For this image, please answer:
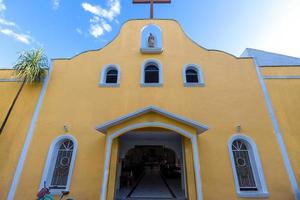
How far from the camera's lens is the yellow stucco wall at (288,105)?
271 inches

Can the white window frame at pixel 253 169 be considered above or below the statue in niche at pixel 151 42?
below

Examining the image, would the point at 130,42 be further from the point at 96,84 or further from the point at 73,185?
the point at 73,185

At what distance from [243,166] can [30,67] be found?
446 inches

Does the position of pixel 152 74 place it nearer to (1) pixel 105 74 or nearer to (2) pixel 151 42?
(2) pixel 151 42

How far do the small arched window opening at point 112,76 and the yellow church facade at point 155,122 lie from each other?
2.3 inches

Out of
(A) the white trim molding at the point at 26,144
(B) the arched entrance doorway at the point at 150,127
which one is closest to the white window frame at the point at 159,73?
(B) the arched entrance doorway at the point at 150,127

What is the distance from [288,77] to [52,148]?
12.4 metres

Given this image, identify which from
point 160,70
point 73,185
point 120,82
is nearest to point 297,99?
point 160,70

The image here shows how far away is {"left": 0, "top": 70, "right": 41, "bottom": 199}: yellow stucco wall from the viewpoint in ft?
22.4

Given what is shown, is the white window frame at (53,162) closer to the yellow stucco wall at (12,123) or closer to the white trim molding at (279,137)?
the yellow stucco wall at (12,123)

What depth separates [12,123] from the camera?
7.80 m

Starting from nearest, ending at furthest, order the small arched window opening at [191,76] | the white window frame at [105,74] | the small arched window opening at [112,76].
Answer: the white window frame at [105,74] < the small arched window opening at [191,76] < the small arched window opening at [112,76]

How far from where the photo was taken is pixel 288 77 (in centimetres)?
843

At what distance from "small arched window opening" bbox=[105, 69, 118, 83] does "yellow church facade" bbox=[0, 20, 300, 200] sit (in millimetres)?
59
